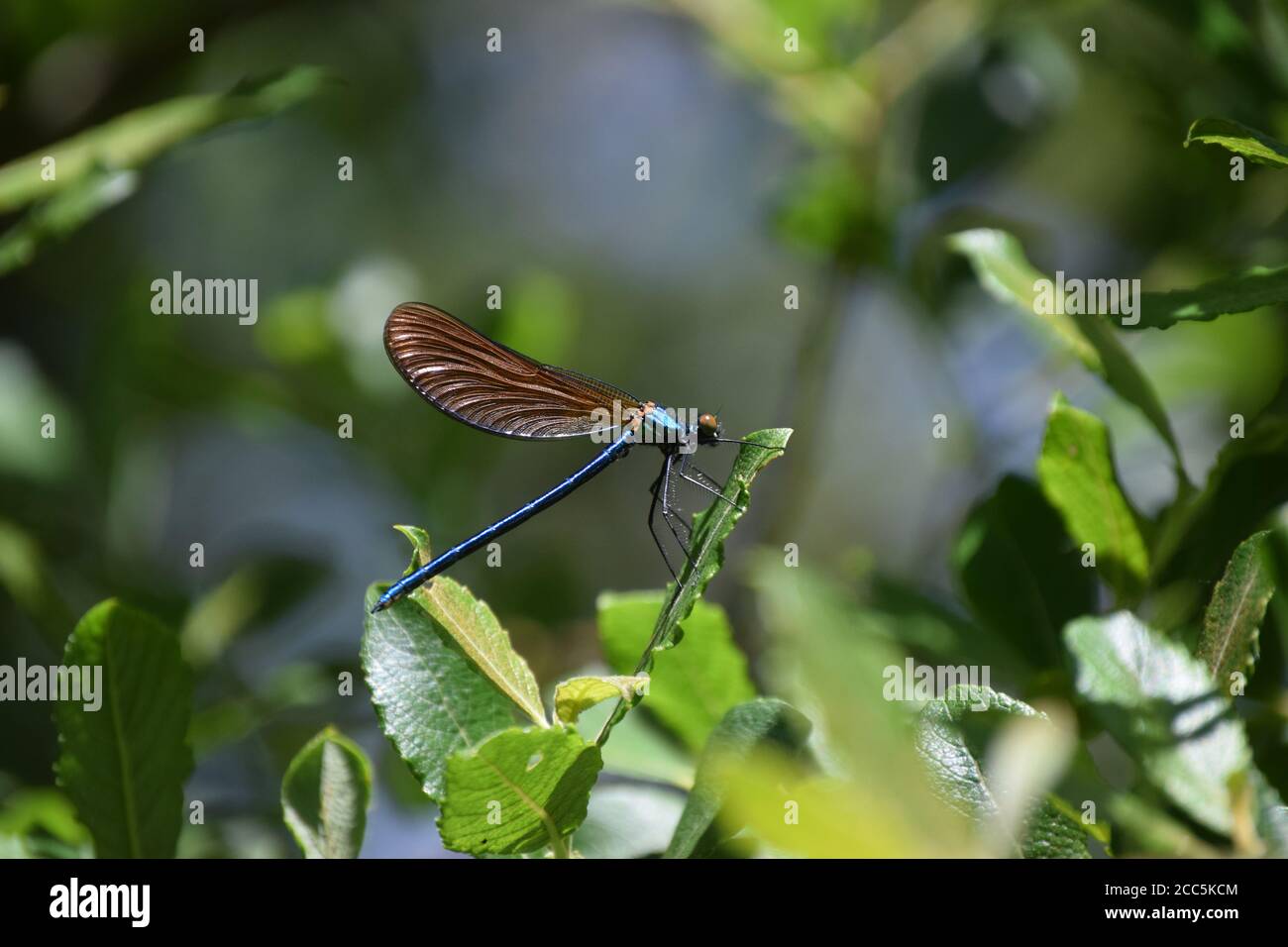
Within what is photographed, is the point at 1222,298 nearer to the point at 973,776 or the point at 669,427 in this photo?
the point at 973,776

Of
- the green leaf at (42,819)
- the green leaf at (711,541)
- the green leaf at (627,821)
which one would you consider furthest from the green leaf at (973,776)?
the green leaf at (42,819)

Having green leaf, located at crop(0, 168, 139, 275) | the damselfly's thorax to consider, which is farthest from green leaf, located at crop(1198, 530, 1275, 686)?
green leaf, located at crop(0, 168, 139, 275)

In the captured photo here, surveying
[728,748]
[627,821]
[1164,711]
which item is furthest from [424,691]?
[1164,711]

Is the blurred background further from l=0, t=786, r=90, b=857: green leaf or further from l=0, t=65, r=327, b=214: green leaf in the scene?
l=0, t=786, r=90, b=857: green leaf

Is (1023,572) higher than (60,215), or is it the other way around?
(60,215)
